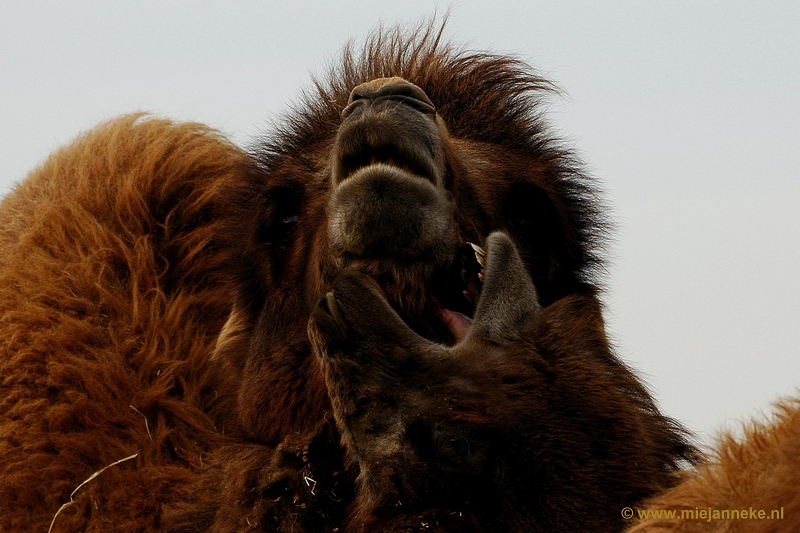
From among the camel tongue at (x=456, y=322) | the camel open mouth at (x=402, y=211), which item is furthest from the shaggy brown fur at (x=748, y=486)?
the camel open mouth at (x=402, y=211)

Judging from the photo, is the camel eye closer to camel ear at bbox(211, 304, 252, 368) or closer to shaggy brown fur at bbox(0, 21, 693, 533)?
shaggy brown fur at bbox(0, 21, 693, 533)

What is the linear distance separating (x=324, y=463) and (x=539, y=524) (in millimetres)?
832

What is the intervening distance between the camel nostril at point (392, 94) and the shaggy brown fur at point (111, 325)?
1.27m

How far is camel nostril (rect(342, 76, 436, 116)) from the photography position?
3.63m

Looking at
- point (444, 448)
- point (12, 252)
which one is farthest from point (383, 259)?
point (12, 252)

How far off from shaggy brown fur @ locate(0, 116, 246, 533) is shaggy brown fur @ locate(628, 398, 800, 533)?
211 cm

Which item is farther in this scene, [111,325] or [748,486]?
[111,325]

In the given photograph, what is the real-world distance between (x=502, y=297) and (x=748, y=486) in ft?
3.54

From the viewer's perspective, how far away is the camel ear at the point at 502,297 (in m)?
3.45

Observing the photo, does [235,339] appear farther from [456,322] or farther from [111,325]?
[456,322]

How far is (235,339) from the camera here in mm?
4547

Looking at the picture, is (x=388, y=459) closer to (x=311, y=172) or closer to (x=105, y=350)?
(x=311, y=172)

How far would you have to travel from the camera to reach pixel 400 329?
3326mm

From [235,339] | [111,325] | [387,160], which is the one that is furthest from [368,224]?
[111,325]
